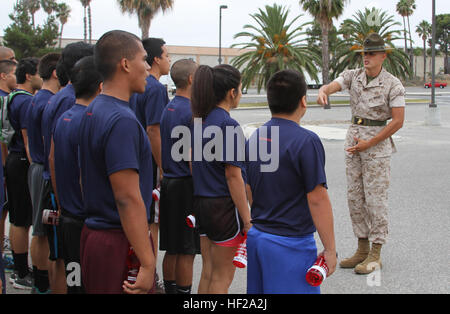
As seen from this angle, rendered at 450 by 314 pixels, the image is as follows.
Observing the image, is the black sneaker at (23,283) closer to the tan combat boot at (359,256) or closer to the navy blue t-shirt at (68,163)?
the navy blue t-shirt at (68,163)

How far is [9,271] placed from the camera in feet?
16.3

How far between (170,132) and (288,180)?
149 centimetres

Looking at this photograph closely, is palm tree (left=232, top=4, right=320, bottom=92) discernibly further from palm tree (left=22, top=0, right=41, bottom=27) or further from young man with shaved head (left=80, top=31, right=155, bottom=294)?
palm tree (left=22, top=0, right=41, bottom=27)

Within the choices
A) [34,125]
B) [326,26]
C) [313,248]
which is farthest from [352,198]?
[326,26]

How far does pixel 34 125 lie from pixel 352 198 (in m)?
3.11

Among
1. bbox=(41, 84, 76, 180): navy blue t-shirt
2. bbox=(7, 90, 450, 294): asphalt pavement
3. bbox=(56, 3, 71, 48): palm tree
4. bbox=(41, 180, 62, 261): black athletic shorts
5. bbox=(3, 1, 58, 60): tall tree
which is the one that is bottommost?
bbox=(7, 90, 450, 294): asphalt pavement

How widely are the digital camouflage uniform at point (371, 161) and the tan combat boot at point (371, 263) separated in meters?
0.09

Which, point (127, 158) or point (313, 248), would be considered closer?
point (127, 158)

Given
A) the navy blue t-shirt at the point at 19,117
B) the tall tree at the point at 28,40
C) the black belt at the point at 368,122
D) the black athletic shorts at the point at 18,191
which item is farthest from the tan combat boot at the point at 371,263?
the tall tree at the point at 28,40

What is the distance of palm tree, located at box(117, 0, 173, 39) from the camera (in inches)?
1328

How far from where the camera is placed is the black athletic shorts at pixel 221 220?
11.0ft

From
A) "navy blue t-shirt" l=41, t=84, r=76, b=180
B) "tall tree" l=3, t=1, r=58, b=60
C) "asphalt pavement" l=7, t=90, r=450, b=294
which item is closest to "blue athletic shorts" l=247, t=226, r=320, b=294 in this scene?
"asphalt pavement" l=7, t=90, r=450, b=294

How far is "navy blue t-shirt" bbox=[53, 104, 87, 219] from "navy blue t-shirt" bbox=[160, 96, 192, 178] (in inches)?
35.9
